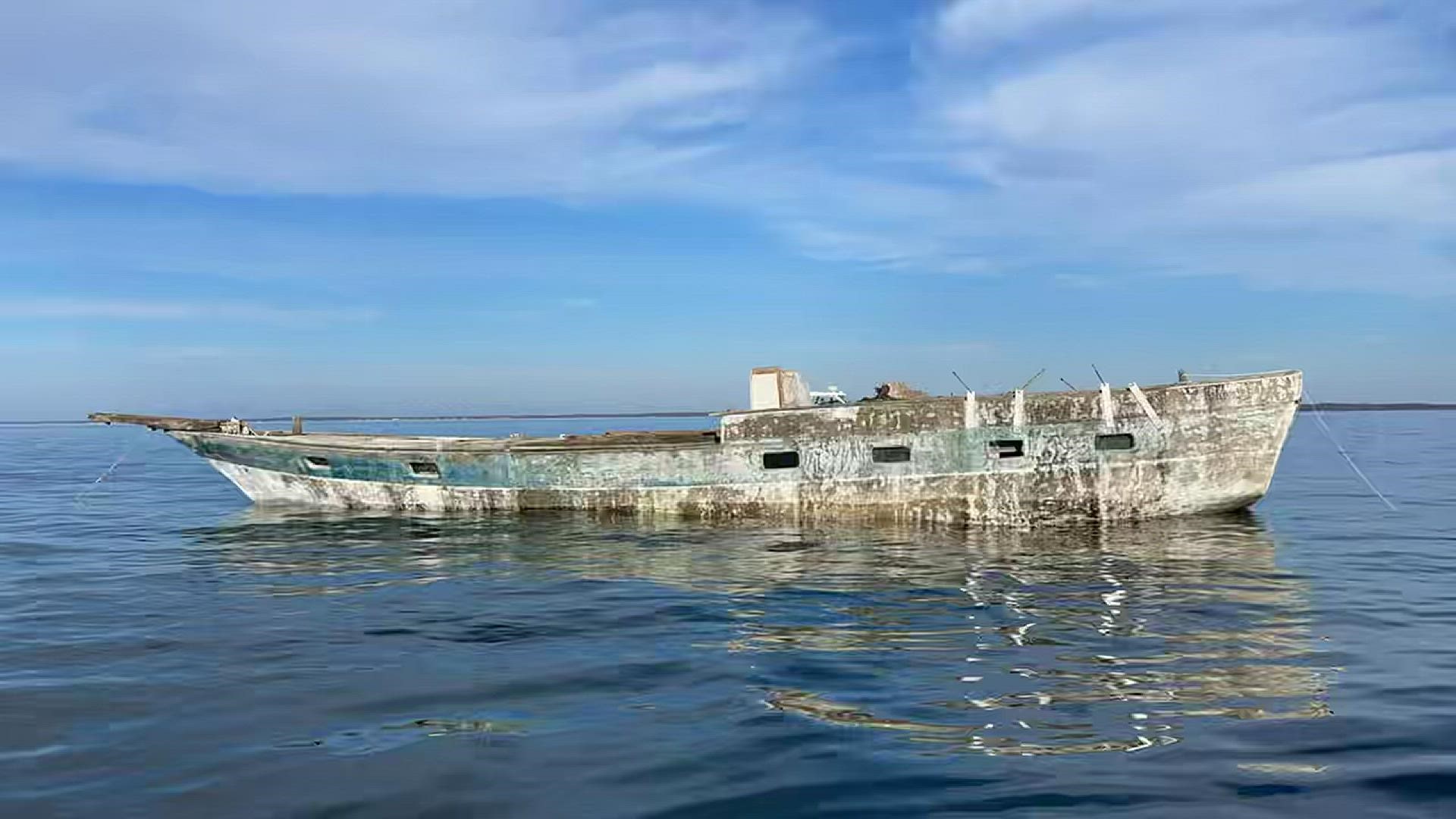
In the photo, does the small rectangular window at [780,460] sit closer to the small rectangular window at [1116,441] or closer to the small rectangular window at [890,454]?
the small rectangular window at [890,454]

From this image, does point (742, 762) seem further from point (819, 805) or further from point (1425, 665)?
point (1425, 665)

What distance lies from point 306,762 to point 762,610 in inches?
247

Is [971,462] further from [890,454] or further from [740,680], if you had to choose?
[740,680]

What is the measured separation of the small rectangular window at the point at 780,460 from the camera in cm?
1969

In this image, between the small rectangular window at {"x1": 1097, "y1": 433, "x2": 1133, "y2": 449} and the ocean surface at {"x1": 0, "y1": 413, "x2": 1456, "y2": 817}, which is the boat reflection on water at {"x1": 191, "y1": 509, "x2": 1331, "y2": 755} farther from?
the small rectangular window at {"x1": 1097, "y1": 433, "x2": 1133, "y2": 449}

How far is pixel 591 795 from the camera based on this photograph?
5.78 metres

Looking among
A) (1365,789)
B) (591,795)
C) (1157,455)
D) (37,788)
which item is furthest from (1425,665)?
(37,788)

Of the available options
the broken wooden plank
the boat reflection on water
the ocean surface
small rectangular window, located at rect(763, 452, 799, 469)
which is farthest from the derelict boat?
the broken wooden plank

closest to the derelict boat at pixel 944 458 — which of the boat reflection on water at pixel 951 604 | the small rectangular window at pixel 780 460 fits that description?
the small rectangular window at pixel 780 460

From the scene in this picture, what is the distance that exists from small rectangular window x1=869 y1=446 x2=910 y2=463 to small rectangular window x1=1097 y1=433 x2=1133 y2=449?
3952mm

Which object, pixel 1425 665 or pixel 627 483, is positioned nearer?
pixel 1425 665

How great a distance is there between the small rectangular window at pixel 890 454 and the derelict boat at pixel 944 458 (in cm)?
4

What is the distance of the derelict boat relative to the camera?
1798 cm

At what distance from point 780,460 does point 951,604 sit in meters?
8.49
